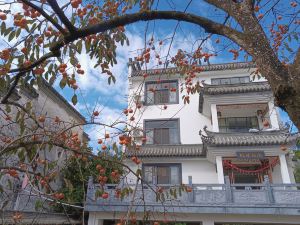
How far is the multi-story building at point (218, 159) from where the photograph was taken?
1007 centimetres

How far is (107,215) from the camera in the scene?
436 inches

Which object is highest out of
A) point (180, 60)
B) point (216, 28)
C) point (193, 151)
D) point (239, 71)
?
point (239, 71)

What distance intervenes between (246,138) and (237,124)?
2349mm

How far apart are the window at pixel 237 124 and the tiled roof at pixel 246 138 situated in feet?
6.23

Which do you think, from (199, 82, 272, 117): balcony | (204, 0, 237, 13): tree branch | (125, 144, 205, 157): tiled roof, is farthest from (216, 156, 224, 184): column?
(204, 0, 237, 13): tree branch

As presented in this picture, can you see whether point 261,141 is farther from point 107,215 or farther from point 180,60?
point 180,60

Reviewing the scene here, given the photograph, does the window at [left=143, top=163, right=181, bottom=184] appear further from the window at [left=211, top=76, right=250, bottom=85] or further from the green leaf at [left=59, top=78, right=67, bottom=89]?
the green leaf at [left=59, top=78, right=67, bottom=89]

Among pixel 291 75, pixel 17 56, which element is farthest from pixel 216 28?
pixel 17 56

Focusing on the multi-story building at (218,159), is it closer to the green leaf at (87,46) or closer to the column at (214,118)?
the column at (214,118)

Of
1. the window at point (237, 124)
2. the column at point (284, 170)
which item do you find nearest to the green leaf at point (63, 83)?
the column at point (284, 170)

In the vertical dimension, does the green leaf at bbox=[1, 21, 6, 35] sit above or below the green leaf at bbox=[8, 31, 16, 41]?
above

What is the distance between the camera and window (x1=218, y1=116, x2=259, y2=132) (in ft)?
48.6

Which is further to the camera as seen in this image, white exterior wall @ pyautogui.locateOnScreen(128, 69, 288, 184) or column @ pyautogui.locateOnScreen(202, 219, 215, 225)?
white exterior wall @ pyautogui.locateOnScreen(128, 69, 288, 184)

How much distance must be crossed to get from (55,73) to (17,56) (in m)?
0.32
